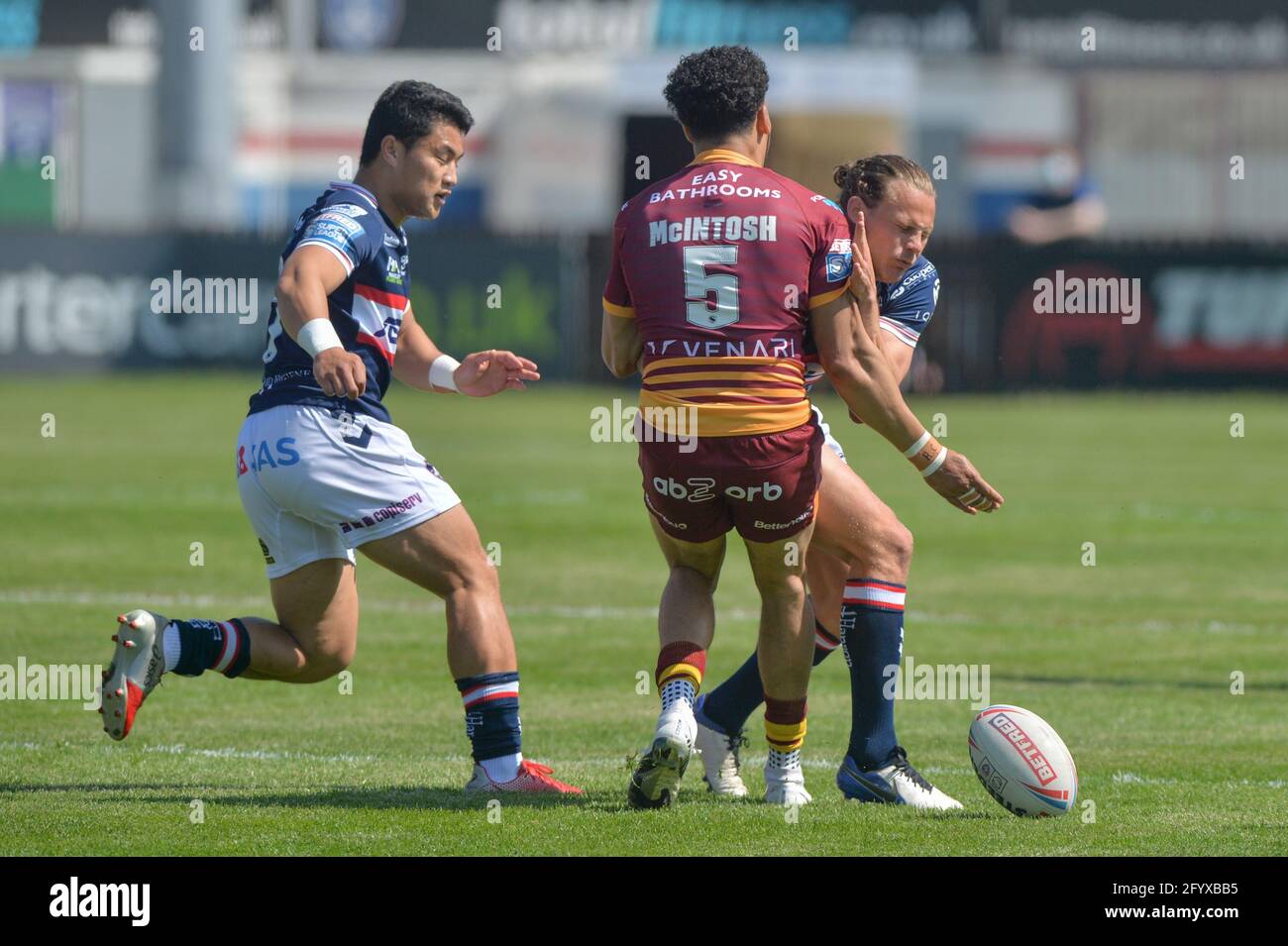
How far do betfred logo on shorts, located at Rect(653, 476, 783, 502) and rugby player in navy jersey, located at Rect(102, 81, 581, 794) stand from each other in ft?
2.49

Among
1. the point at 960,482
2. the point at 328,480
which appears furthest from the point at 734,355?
the point at 328,480

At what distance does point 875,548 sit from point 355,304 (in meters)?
1.97

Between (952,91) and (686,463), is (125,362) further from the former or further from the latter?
(952,91)

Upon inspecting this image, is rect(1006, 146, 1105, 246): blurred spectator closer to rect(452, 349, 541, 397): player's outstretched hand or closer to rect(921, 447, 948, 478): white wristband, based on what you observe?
rect(452, 349, 541, 397): player's outstretched hand

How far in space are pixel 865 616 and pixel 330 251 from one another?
7.21ft

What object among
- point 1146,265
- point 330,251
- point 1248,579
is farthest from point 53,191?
point 330,251

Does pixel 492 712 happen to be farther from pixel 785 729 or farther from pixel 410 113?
pixel 410 113

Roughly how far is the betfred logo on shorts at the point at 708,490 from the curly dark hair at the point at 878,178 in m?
1.23

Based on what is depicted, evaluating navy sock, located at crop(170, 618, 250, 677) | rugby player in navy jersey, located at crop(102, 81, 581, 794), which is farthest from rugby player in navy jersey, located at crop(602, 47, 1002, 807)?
navy sock, located at crop(170, 618, 250, 677)

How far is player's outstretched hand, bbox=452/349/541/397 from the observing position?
25.2 ft

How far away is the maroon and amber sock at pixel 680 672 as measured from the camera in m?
6.97

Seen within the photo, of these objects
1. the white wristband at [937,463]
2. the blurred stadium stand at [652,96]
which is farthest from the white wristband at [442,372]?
the blurred stadium stand at [652,96]

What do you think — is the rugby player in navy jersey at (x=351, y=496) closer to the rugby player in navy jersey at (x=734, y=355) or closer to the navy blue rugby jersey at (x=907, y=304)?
the rugby player in navy jersey at (x=734, y=355)
